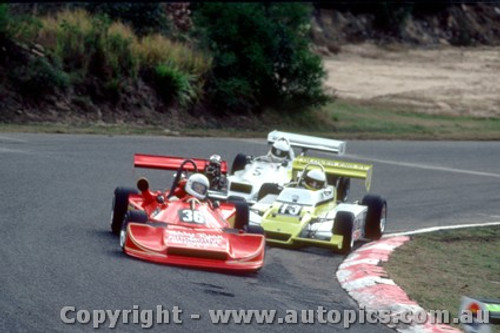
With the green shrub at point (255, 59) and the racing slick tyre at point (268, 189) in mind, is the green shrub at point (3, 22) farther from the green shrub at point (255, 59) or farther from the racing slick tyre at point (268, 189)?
the racing slick tyre at point (268, 189)

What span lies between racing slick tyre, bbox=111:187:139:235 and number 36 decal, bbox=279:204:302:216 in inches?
75.4

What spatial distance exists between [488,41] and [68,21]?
25197 millimetres

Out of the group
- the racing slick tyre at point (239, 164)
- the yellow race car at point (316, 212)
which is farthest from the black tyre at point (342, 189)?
the racing slick tyre at point (239, 164)

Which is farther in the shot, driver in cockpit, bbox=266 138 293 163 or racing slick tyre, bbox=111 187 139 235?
driver in cockpit, bbox=266 138 293 163

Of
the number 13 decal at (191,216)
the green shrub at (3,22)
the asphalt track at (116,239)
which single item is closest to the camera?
the asphalt track at (116,239)

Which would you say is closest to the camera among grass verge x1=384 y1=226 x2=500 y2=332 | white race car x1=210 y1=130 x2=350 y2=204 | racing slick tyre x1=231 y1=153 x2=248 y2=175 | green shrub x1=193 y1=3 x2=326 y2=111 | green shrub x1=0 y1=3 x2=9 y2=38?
grass verge x1=384 y1=226 x2=500 y2=332

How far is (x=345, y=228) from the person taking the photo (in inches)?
543

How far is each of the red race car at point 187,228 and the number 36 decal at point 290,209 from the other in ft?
2.60

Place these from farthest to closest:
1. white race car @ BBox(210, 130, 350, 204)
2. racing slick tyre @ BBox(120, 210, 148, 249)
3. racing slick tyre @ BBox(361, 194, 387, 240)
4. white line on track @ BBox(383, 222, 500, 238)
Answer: white race car @ BBox(210, 130, 350, 204) → white line on track @ BBox(383, 222, 500, 238) → racing slick tyre @ BBox(361, 194, 387, 240) → racing slick tyre @ BBox(120, 210, 148, 249)

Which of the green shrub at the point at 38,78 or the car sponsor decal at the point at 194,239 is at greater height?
the car sponsor decal at the point at 194,239

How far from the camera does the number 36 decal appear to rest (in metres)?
14.2

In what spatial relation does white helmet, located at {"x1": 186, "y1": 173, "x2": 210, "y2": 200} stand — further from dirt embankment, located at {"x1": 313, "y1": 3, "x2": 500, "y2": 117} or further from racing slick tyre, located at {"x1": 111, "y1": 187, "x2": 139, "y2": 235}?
dirt embankment, located at {"x1": 313, "y1": 3, "x2": 500, "y2": 117}

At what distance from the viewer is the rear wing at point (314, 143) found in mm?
16672

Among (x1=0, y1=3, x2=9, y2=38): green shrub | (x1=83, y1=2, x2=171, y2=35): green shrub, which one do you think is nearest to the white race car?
(x1=0, y1=3, x2=9, y2=38): green shrub
